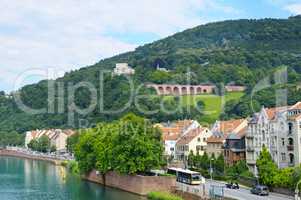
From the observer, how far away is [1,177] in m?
93.9

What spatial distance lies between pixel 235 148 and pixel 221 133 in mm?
8370

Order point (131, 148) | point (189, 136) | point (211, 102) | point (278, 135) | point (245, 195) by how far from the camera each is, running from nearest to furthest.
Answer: point (245, 195), point (278, 135), point (131, 148), point (189, 136), point (211, 102)

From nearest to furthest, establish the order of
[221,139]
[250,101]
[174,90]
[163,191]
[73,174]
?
[163,191], [221,139], [73,174], [250,101], [174,90]

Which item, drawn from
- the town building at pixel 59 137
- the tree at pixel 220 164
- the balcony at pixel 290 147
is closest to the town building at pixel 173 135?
the tree at pixel 220 164

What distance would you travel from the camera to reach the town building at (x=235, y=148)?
236 ft

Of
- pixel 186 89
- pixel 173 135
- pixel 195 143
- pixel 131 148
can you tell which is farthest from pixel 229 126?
pixel 186 89

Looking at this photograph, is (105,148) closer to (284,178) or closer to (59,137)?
(284,178)

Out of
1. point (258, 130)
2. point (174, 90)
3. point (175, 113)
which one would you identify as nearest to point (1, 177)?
point (258, 130)

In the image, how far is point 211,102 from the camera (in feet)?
500

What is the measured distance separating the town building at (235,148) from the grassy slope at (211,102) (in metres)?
51.6

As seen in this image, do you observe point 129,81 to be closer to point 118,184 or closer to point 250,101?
point 250,101

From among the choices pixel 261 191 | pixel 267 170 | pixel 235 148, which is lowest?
pixel 261 191

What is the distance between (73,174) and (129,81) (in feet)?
318

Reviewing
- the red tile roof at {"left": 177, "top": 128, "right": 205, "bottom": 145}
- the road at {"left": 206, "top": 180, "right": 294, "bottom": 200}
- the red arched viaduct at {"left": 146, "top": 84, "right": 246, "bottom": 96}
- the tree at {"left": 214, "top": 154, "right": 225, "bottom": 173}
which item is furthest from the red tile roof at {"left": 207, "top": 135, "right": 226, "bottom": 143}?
the red arched viaduct at {"left": 146, "top": 84, "right": 246, "bottom": 96}
